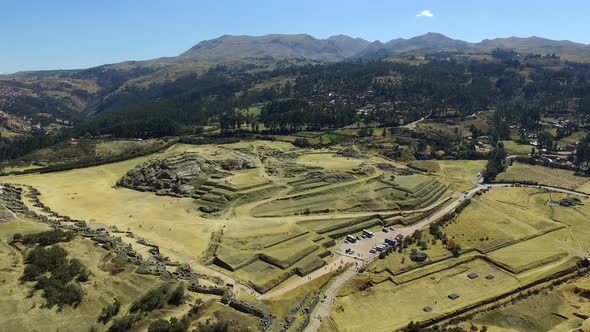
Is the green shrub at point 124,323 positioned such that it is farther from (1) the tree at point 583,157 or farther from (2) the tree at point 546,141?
(2) the tree at point 546,141

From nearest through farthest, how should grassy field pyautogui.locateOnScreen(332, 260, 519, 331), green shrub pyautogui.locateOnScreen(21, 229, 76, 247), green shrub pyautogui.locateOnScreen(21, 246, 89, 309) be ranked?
1. green shrub pyautogui.locateOnScreen(21, 246, 89, 309)
2. grassy field pyautogui.locateOnScreen(332, 260, 519, 331)
3. green shrub pyautogui.locateOnScreen(21, 229, 76, 247)

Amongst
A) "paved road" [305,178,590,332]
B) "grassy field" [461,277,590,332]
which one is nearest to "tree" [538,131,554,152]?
"paved road" [305,178,590,332]

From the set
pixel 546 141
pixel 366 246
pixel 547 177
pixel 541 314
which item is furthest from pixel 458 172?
pixel 541 314

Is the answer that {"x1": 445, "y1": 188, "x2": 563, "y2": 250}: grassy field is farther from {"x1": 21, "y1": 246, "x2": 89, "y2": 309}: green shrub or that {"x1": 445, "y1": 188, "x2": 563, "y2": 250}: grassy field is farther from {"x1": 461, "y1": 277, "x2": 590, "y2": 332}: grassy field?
{"x1": 21, "y1": 246, "x2": 89, "y2": 309}: green shrub

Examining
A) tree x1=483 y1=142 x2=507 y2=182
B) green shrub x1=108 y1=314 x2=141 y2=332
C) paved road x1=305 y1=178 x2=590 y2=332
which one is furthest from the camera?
tree x1=483 y1=142 x2=507 y2=182

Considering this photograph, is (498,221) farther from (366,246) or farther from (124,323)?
(124,323)

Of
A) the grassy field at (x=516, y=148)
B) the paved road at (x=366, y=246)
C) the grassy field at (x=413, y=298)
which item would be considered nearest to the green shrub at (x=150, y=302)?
the paved road at (x=366, y=246)
